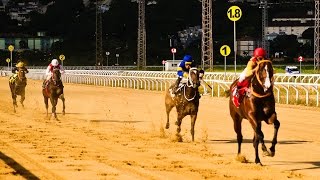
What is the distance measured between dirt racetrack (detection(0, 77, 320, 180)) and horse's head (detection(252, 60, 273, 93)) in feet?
3.53

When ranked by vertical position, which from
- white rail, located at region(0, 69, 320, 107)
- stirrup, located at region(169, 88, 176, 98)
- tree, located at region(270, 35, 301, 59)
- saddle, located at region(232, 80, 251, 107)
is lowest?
white rail, located at region(0, 69, 320, 107)

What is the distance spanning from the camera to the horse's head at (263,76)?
9359mm

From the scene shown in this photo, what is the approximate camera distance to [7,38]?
12331cm

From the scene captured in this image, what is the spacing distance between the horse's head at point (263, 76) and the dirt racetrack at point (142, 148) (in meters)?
1.08

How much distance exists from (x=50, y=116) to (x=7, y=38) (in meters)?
107

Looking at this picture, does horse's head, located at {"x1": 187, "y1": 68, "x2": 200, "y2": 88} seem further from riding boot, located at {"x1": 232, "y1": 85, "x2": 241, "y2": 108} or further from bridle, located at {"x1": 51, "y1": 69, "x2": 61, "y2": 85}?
bridle, located at {"x1": 51, "y1": 69, "x2": 61, "y2": 85}

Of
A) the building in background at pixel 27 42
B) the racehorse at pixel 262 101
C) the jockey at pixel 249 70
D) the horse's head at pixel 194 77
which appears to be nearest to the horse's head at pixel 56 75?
the horse's head at pixel 194 77

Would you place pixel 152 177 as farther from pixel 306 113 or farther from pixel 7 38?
pixel 7 38

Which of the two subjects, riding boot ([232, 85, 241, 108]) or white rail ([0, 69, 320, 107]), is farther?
white rail ([0, 69, 320, 107])

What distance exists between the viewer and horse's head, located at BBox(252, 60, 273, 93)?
30.7ft

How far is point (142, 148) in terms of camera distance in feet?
39.7

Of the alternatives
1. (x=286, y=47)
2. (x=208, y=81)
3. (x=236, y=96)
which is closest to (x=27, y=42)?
(x=286, y=47)

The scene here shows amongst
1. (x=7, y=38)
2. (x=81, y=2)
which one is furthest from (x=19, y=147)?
(x=81, y=2)

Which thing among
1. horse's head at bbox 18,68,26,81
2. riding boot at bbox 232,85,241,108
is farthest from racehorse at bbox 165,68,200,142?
horse's head at bbox 18,68,26,81
